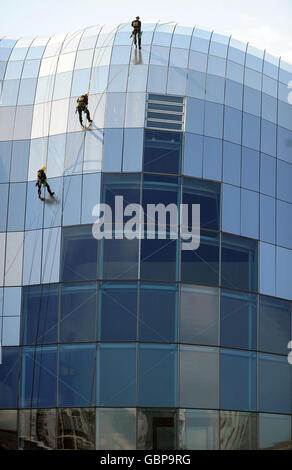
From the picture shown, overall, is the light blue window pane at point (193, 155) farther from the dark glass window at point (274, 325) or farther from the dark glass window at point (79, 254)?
the dark glass window at point (274, 325)

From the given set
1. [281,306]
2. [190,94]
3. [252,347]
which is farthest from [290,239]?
[190,94]

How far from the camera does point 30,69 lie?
142 ft

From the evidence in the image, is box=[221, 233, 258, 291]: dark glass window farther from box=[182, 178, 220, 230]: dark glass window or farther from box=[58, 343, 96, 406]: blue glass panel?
Answer: box=[58, 343, 96, 406]: blue glass panel

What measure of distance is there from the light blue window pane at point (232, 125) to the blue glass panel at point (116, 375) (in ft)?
42.4

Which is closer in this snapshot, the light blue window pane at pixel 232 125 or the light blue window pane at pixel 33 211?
the light blue window pane at pixel 33 211

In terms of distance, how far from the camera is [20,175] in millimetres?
41031

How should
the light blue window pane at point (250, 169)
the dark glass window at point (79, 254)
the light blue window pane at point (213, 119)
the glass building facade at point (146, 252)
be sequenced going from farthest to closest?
1. the light blue window pane at point (250, 169)
2. the light blue window pane at point (213, 119)
3. the dark glass window at point (79, 254)
4. the glass building facade at point (146, 252)

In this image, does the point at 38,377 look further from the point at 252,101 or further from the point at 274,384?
the point at 252,101

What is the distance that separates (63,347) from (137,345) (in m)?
3.76

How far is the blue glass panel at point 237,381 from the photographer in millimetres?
37750

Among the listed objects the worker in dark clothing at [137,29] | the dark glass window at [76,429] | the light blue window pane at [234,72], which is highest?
the worker in dark clothing at [137,29]

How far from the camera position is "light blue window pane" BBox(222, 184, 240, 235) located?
1574 inches

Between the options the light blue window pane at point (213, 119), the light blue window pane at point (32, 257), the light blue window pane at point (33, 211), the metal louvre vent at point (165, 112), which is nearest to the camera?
the light blue window pane at point (32, 257)

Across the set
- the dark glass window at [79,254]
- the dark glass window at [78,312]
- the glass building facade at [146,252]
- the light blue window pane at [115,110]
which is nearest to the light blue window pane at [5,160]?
the glass building facade at [146,252]
